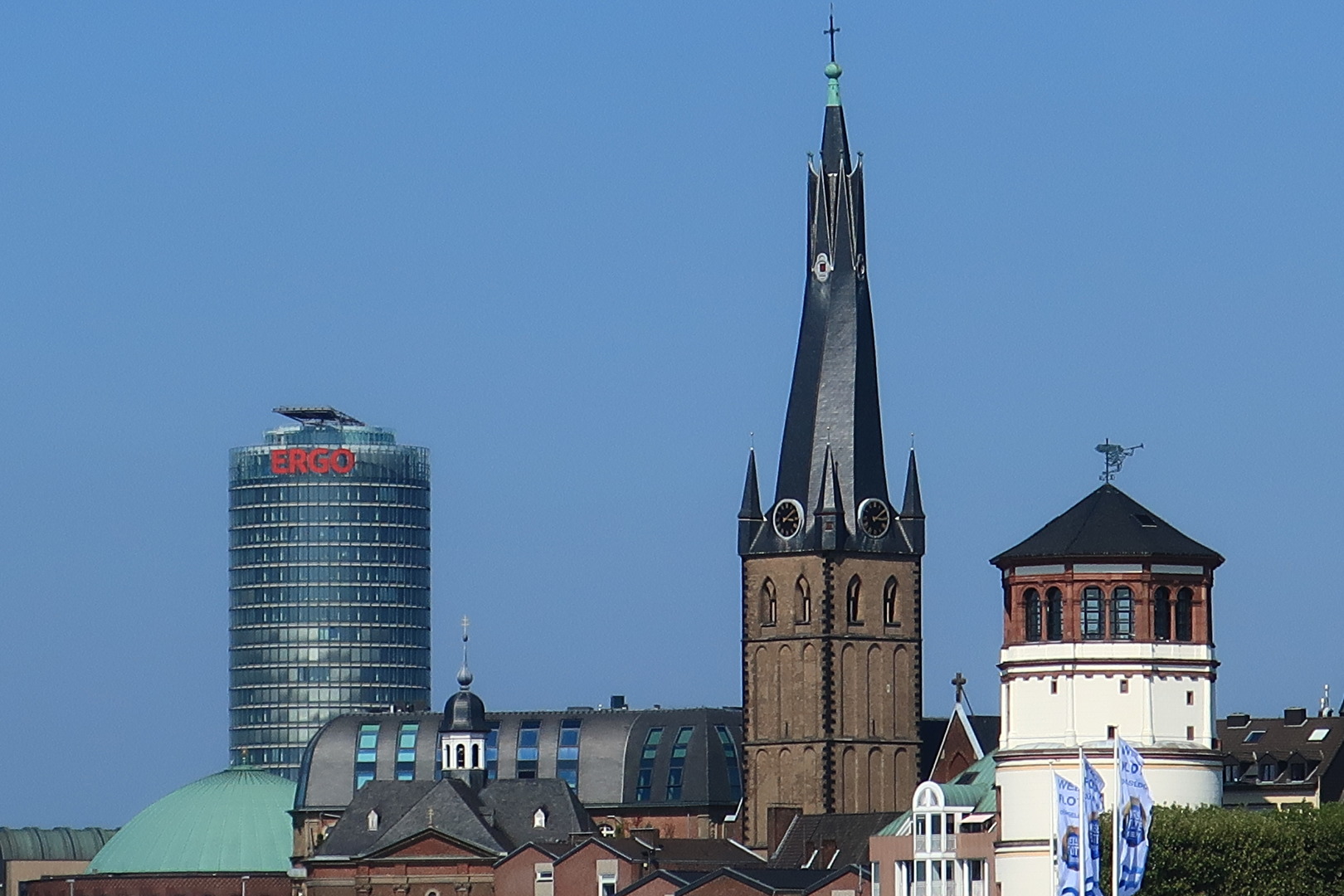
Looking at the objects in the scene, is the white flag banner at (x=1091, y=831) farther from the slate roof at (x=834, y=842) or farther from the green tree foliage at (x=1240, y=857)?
the slate roof at (x=834, y=842)

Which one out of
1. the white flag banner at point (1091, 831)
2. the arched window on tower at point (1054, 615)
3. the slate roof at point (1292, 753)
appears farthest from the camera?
the slate roof at point (1292, 753)

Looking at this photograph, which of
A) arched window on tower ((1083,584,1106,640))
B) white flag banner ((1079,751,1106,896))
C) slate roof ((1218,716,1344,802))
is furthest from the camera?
slate roof ((1218,716,1344,802))

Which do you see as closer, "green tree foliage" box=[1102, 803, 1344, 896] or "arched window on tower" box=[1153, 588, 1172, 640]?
"green tree foliage" box=[1102, 803, 1344, 896]

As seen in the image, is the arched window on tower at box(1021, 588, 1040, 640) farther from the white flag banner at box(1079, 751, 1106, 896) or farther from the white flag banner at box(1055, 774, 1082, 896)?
the white flag banner at box(1055, 774, 1082, 896)

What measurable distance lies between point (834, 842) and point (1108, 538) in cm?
4391

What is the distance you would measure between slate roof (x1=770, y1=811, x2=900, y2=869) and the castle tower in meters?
35.1

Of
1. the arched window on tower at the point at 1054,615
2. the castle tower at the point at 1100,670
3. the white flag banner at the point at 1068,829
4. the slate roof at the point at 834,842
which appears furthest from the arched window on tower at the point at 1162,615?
the slate roof at the point at 834,842

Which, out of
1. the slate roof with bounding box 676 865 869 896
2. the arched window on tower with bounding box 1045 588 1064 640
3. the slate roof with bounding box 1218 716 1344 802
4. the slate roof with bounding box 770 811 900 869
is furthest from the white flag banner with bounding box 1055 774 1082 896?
the slate roof with bounding box 770 811 900 869

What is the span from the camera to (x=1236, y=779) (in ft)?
608

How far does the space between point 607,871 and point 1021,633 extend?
4777 cm

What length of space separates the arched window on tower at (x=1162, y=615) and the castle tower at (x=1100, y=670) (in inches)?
1.2

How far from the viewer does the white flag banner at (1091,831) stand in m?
121

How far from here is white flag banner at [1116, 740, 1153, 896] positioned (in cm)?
11812

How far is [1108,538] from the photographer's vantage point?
510 feet
